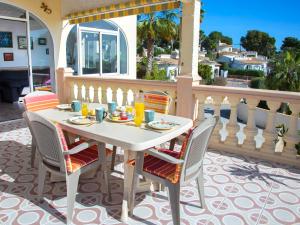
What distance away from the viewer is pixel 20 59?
33.0 ft

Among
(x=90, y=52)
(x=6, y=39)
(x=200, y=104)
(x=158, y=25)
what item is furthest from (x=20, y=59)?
(x=158, y=25)

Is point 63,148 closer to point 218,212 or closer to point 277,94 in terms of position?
point 218,212

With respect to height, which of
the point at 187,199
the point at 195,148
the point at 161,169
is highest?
the point at 195,148

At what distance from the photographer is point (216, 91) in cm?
413

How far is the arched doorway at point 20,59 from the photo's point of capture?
651 centimetres

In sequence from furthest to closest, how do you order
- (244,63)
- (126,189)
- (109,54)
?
(244,63) → (109,54) → (126,189)

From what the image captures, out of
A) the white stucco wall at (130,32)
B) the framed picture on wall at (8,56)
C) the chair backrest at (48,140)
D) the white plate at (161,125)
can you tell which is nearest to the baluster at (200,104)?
the white plate at (161,125)

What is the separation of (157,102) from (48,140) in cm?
164

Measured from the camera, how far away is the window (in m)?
8.52

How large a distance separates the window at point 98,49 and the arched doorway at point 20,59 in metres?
0.84

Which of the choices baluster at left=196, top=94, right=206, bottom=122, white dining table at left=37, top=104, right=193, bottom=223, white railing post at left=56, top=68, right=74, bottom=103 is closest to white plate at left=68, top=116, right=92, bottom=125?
white dining table at left=37, top=104, right=193, bottom=223

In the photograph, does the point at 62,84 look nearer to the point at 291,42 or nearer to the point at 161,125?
the point at 161,125

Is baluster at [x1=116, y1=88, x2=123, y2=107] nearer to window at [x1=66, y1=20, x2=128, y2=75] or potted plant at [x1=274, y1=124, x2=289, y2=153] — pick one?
potted plant at [x1=274, y1=124, x2=289, y2=153]

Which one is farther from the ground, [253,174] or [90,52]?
[90,52]
